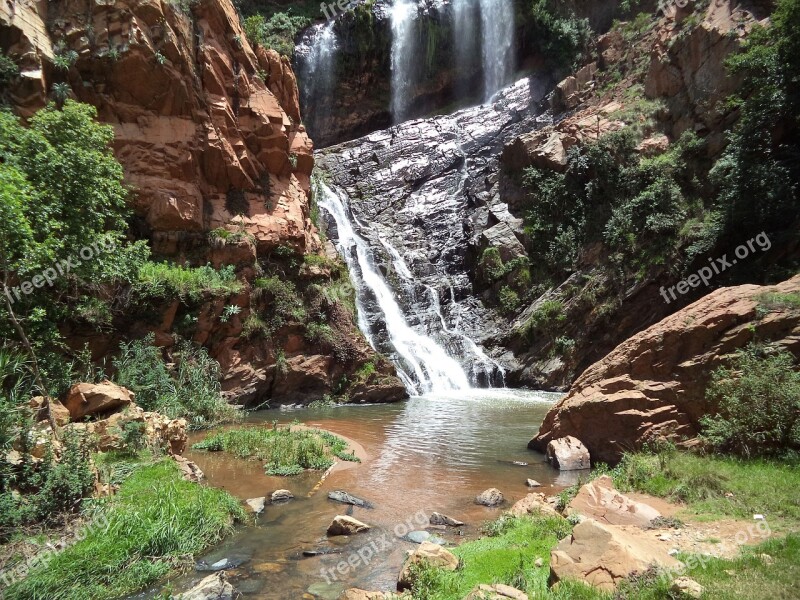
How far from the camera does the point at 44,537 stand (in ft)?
17.4

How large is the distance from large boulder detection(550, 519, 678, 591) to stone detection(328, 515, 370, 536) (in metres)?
3.08

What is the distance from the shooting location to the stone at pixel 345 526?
6668 millimetres

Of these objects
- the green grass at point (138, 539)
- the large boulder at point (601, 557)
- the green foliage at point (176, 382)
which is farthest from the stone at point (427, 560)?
the green foliage at point (176, 382)

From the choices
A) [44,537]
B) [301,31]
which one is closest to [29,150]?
[44,537]

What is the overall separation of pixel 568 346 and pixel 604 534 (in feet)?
56.3

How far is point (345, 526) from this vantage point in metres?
6.68

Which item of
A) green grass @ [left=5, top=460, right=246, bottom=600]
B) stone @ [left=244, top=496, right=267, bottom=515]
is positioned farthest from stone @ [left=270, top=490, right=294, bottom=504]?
green grass @ [left=5, top=460, right=246, bottom=600]

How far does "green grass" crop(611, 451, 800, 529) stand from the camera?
5.69 m

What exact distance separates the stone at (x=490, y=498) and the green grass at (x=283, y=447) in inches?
125

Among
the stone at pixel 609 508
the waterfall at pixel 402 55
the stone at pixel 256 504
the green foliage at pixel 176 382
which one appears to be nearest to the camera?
the stone at pixel 609 508

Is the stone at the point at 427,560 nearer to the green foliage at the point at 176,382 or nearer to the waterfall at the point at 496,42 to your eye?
the green foliage at the point at 176,382

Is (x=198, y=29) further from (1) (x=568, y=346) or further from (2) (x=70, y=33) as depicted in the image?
(1) (x=568, y=346)

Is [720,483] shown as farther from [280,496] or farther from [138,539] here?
[138,539]

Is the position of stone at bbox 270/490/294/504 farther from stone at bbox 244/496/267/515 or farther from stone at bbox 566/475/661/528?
stone at bbox 566/475/661/528
